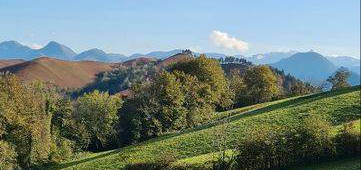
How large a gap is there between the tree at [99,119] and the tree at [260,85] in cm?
3559

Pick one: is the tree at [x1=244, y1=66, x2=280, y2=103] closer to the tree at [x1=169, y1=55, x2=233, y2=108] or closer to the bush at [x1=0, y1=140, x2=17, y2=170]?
the tree at [x1=169, y1=55, x2=233, y2=108]

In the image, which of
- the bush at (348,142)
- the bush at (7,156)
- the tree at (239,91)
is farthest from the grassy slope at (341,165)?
the tree at (239,91)

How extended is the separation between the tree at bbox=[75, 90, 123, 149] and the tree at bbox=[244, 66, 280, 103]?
117ft

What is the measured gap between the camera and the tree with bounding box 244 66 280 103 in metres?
115

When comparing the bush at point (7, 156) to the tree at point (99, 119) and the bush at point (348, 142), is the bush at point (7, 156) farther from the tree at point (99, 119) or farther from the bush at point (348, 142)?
the bush at point (348, 142)

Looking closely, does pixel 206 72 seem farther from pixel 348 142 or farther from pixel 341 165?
pixel 341 165

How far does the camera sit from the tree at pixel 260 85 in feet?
378

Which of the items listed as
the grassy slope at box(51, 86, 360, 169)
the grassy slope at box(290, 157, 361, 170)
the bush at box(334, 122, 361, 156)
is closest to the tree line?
the grassy slope at box(51, 86, 360, 169)

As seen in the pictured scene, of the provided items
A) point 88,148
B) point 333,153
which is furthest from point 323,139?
point 88,148

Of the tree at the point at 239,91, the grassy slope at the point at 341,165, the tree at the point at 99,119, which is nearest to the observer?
the grassy slope at the point at 341,165

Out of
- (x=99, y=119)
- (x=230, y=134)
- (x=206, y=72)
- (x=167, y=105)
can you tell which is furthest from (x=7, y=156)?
(x=206, y=72)

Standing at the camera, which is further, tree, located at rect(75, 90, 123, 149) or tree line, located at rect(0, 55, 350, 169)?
tree, located at rect(75, 90, 123, 149)

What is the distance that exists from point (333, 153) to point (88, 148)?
67838 mm

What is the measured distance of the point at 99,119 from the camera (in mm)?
94375
